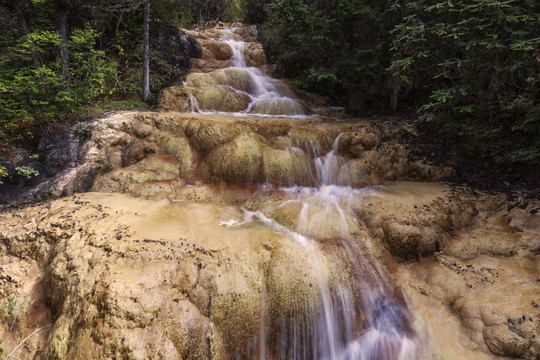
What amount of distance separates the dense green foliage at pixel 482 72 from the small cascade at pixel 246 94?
160 inches

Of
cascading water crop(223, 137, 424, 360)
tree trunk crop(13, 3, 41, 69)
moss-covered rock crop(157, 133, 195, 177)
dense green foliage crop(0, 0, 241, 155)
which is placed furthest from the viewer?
tree trunk crop(13, 3, 41, 69)

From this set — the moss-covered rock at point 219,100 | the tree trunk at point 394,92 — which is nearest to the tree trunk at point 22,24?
the moss-covered rock at point 219,100

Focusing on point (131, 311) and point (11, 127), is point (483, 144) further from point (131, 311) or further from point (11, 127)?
point (11, 127)

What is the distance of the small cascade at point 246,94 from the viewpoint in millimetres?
8844

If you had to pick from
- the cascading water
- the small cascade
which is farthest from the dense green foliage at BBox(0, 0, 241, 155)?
the cascading water

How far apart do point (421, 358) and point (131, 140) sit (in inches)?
287

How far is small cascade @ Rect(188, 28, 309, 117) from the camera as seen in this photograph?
8.84 metres

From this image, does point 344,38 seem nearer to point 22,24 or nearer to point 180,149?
point 180,149

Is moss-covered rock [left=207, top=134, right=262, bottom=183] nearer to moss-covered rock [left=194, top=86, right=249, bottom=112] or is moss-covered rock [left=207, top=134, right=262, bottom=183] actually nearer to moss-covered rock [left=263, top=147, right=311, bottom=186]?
moss-covered rock [left=263, top=147, right=311, bottom=186]

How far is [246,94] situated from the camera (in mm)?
9586

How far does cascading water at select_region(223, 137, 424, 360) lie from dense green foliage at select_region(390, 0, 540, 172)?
3.48 metres

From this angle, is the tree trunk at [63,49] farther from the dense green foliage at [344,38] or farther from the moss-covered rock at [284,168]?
the dense green foliage at [344,38]

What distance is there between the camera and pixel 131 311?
8.64ft

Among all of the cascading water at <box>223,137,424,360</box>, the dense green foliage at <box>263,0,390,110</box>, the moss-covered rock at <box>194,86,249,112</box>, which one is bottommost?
the cascading water at <box>223,137,424,360</box>
